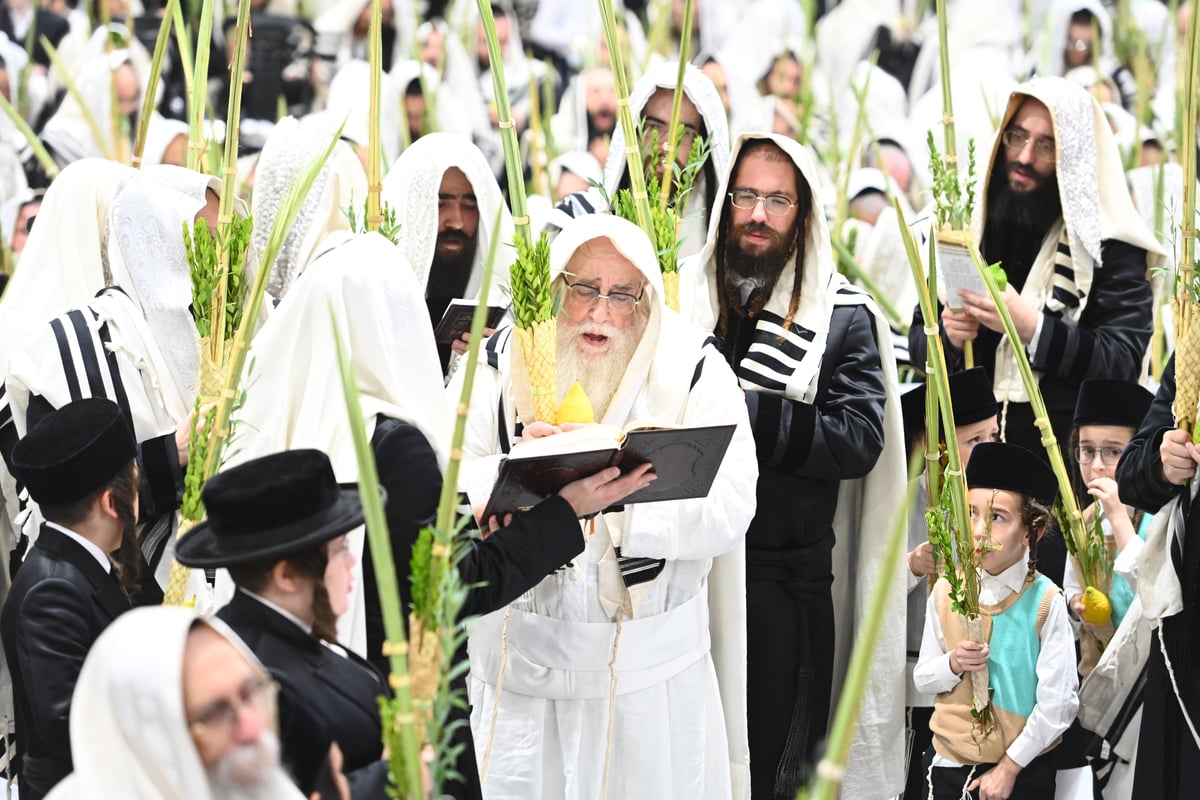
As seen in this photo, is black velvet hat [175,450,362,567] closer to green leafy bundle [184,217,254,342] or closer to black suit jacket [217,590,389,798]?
black suit jacket [217,590,389,798]

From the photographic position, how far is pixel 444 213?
5062 mm

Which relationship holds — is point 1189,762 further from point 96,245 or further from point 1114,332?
point 96,245

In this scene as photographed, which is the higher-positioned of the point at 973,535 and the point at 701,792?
the point at 973,535

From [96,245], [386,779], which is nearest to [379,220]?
[96,245]

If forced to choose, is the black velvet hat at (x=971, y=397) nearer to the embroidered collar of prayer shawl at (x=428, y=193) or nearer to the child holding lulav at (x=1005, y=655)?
the child holding lulav at (x=1005, y=655)

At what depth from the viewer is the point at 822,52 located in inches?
548

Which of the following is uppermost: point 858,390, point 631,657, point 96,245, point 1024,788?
point 96,245

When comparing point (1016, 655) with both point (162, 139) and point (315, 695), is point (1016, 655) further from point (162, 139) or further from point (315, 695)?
point (162, 139)

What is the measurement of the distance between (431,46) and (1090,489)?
7821 millimetres

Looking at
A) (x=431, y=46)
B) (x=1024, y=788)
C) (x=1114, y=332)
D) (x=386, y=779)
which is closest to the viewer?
(x=386, y=779)

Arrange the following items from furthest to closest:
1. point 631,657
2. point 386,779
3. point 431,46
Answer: point 431,46 → point 631,657 → point 386,779

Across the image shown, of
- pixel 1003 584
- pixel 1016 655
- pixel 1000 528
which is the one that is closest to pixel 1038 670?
pixel 1016 655

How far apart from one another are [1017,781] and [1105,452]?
1.00 metres

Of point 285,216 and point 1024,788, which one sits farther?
point 1024,788
